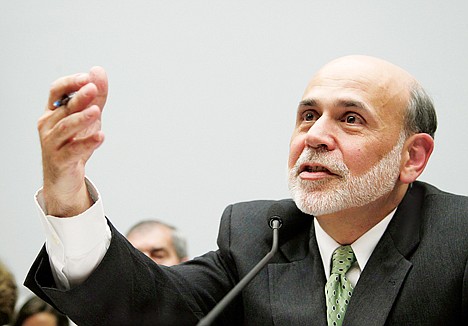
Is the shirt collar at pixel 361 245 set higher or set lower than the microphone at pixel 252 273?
lower

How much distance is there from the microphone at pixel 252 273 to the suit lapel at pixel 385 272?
22 cm

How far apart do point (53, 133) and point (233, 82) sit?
6.94 feet

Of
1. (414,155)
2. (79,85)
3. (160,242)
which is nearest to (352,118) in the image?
(414,155)

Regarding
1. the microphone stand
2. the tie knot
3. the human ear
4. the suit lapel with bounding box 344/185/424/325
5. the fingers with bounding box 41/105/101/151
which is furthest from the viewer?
the human ear

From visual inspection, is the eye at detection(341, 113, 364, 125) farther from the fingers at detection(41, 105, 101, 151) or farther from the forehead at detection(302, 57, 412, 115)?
the fingers at detection(41, 105, 101, 151)

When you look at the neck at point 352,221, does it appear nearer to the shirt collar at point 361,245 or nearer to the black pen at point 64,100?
the shirt collar at point 361,245

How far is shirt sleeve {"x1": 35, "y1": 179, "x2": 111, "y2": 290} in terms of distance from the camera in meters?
1.34

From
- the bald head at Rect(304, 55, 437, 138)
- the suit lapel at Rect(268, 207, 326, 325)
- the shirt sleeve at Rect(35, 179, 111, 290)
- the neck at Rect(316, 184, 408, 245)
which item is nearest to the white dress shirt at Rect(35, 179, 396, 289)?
the shirt sleeve at Rect(35, 179, 111, 290)

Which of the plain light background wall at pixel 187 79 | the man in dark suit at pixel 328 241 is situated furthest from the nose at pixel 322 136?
the plain light background wall at pixel 187 79

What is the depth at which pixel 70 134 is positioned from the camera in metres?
1.21

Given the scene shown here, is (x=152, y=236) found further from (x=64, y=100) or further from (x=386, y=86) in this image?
(x=64, y=100)

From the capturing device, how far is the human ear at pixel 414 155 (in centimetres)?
175

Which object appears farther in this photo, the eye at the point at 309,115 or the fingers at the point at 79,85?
the eye at the point at 309,115

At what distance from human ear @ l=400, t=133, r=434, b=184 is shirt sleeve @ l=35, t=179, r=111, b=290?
74 cm
